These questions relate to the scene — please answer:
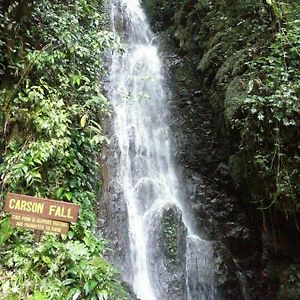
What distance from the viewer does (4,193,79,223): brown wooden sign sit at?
12.0 ft

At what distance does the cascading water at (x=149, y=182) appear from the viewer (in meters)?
7.57

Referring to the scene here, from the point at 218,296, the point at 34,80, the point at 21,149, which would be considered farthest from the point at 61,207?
the point at 218,296

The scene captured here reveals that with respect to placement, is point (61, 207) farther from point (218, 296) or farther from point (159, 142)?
point (159, 142)

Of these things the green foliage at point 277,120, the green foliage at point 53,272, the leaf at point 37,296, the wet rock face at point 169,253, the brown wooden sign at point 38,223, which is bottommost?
the leaf at point 37,296

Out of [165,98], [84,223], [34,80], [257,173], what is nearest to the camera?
[84,223]

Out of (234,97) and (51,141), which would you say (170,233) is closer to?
(234,97)

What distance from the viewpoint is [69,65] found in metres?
5.83

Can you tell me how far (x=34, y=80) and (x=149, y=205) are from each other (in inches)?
166

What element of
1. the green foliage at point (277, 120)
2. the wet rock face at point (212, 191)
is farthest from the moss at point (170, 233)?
the green foliage at point (277, 120)

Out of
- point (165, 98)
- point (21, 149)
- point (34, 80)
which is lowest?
point (21, 149)

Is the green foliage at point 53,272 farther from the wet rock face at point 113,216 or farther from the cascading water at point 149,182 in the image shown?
the wet rock face at point 113,216

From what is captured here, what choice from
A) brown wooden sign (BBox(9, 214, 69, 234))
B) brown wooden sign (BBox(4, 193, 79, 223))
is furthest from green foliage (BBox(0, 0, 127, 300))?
brown wooden sign (BBox(4, 193, 79, 223))

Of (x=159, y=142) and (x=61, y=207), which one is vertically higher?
(x=159, y=142)

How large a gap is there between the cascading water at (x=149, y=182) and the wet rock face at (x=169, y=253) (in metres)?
0.02
